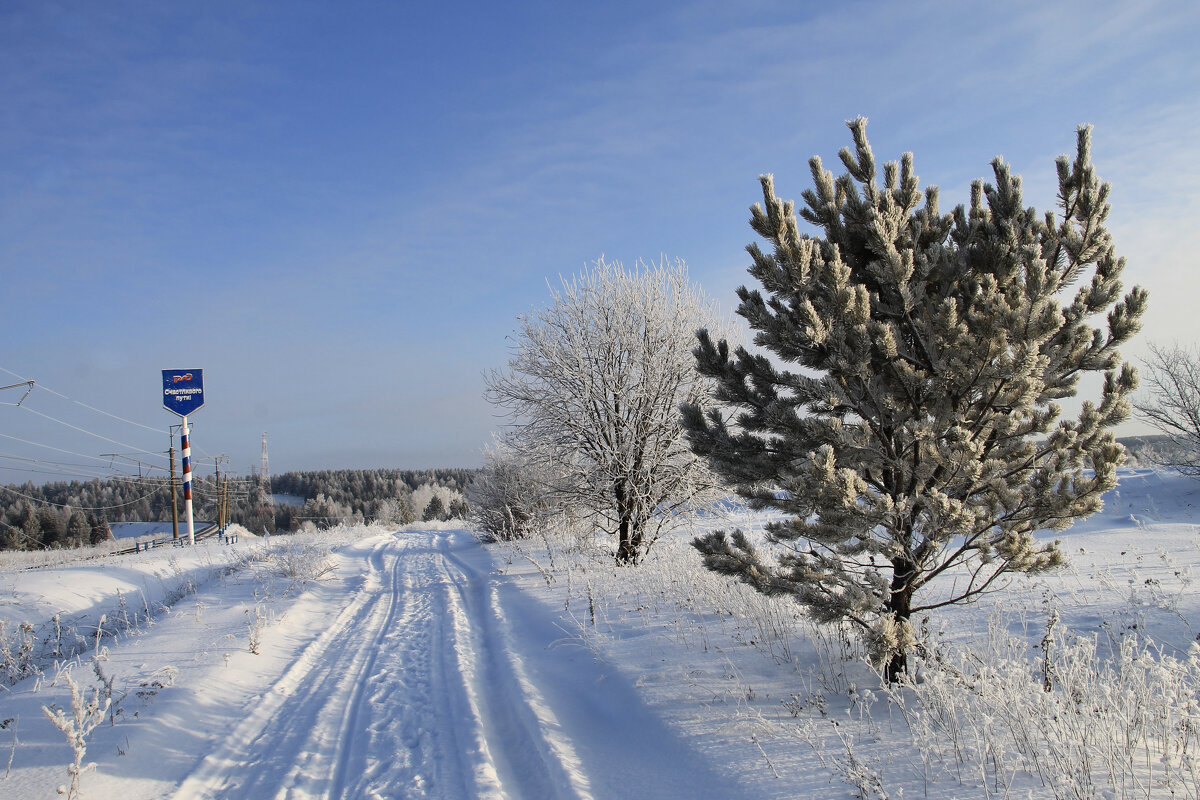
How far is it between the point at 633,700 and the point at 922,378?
3762 millimetres

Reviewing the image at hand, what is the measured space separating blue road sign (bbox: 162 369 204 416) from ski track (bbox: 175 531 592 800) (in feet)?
86.9

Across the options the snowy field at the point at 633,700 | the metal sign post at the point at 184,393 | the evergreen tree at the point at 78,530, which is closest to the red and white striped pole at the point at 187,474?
the metal sign post at the point at 184,393

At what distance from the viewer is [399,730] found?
16.6ft

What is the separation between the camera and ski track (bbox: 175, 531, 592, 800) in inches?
162

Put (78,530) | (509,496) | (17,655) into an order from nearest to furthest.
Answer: (17,655), (509,496), (78,530)

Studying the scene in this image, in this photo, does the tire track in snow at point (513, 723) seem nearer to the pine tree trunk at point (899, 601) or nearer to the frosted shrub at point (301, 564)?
the pine tree trunk at point (899, 601)

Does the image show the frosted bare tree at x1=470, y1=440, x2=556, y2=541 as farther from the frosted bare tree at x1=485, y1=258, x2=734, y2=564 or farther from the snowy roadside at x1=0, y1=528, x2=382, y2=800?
the snowy roadside at x1=0, y1=528, x2=382, y2=800

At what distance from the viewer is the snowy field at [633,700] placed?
140 inches

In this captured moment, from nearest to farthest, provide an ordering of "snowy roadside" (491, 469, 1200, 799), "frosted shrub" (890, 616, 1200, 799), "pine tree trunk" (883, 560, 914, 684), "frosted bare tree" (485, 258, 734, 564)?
"frosted shrub" (890, 616, 1200, 799) < "snowy roadside" (491, 469, 1200, 799) < "pine tree trunk" (883, 560, 914, 684) < "frosted bare tree" (485, 258, 734, 564)

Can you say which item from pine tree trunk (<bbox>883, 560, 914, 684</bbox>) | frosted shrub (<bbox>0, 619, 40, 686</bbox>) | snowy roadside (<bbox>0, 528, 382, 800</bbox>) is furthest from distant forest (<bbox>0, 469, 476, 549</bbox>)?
pine tree trunk (<bbox>883, 560, 914, 684</bbox>)

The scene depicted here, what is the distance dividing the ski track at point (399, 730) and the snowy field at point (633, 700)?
27 millimetres

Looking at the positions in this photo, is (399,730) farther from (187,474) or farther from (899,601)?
(187,474)

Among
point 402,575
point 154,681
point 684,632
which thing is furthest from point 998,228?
point 402,575

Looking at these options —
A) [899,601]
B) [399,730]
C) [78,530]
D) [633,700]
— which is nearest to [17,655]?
[399,730]
